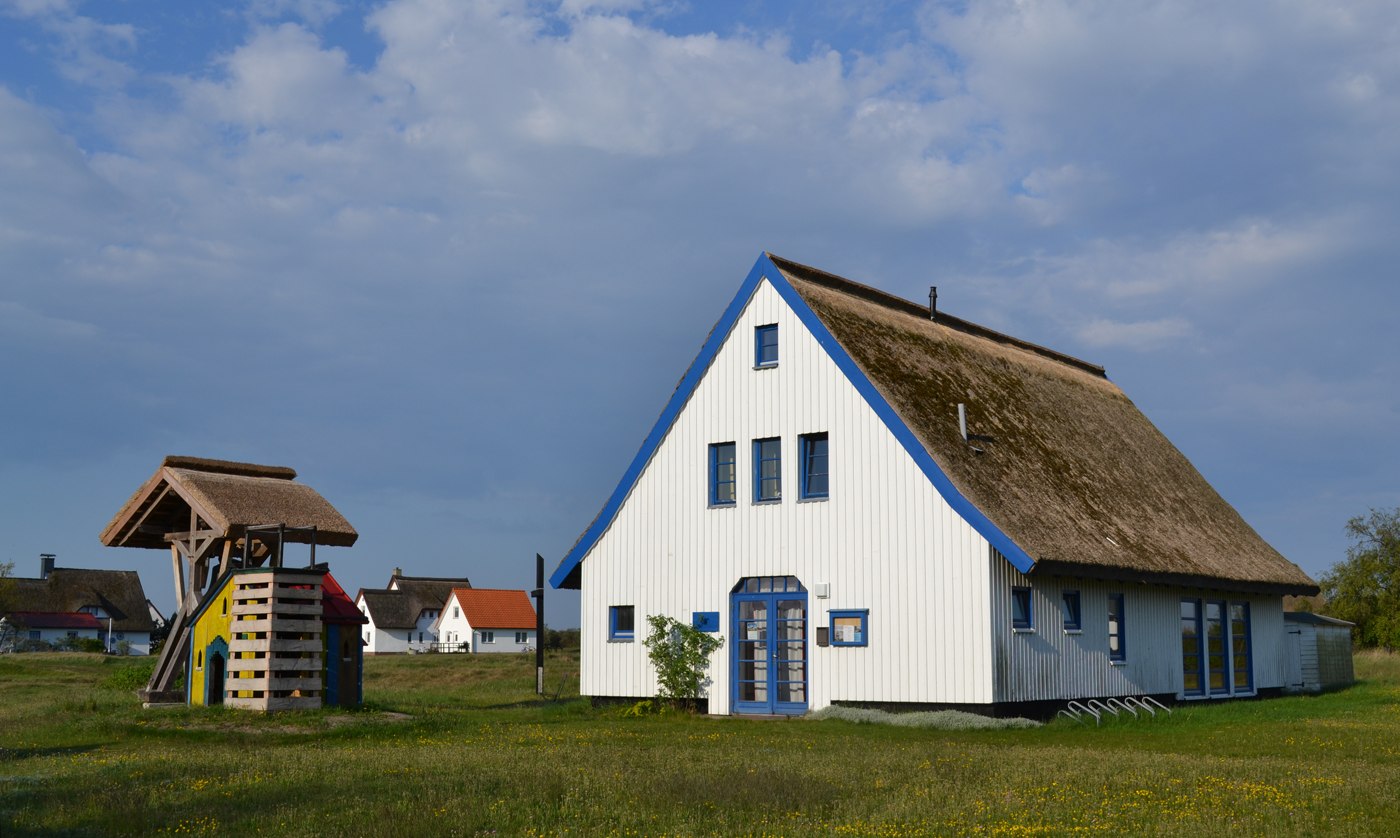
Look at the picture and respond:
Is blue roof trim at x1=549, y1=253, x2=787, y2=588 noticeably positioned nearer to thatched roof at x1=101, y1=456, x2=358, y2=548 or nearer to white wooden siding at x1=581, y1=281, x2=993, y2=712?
white wooden siding at x1=581, y1=281, x2=993, y2=712

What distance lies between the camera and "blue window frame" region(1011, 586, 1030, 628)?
25.0 m

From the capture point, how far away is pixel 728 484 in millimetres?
28516

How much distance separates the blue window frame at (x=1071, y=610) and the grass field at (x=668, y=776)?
2.41 m

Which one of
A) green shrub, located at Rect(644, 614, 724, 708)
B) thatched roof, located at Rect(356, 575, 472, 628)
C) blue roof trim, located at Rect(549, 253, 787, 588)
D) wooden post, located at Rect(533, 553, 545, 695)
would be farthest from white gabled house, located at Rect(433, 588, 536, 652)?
green shrub, located at Rect(644, 614, 724, 708)

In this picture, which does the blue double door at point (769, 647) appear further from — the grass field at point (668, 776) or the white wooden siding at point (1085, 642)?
the white wooden siding at point (1085, 642)

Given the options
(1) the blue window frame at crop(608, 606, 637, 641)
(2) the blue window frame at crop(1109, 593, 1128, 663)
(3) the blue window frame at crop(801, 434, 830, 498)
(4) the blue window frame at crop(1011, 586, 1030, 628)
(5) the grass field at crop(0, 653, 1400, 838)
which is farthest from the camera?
(1) the blue window frame at crop(608, 606, 637, 641)

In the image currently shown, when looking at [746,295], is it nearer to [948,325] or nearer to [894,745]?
[948,325]

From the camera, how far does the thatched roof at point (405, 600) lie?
111m

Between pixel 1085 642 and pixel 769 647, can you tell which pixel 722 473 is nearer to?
pixel 769 647

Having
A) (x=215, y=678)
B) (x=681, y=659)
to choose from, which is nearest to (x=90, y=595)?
(x=215, y=678)

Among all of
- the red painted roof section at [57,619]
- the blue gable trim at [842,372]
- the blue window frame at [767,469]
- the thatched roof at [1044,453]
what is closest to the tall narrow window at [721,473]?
the blue window frame at [767,469]

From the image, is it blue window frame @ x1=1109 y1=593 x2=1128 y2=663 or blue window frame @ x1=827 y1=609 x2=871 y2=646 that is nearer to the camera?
blue window frame @ x1=827 y1=609 x2=871 y2=646

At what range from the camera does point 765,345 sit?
28312 millimetres

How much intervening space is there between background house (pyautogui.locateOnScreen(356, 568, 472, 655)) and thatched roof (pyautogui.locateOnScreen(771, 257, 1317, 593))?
80011 mm
